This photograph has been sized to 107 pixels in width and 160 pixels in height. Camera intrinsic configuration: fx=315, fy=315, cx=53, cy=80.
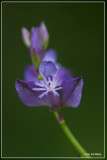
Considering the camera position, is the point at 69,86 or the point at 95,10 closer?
the point at 69,86

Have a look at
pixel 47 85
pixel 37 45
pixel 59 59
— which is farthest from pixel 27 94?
pixel 59 59

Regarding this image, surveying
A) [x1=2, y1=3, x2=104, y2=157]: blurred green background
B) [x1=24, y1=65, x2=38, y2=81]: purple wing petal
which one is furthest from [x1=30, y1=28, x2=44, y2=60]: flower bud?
[x1=2, y1=3, x2=104, y2=157]: blurred green background

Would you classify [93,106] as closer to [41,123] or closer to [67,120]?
[67,120]

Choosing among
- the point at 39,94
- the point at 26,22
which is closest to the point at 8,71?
the point at 26,22

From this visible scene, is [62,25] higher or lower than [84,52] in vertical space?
higher

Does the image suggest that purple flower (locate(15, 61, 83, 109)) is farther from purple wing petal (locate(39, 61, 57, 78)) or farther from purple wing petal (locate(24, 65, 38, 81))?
purple wing petal (locate(24, 65, 38, 81))

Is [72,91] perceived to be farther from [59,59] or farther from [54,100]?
[59,59]
